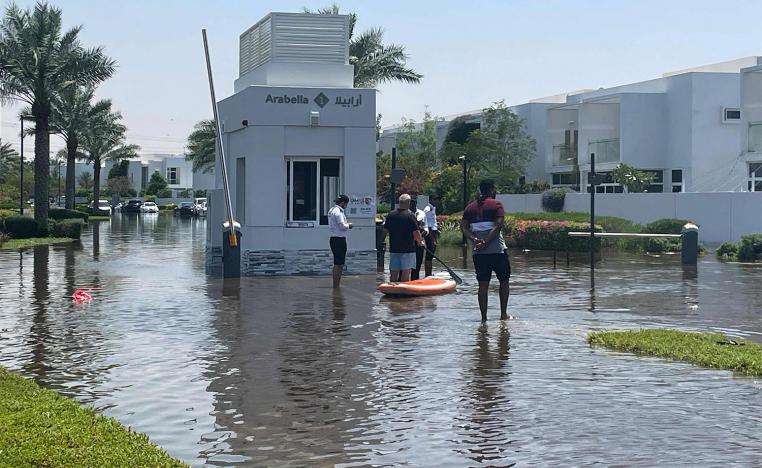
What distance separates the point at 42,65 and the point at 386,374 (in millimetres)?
36597

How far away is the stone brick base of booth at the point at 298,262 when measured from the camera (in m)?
23.3

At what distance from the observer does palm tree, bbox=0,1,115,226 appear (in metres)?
43.6

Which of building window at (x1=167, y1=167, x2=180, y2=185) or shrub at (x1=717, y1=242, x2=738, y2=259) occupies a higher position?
building window at (x1=167, y1=167, x2=180, y2=185)

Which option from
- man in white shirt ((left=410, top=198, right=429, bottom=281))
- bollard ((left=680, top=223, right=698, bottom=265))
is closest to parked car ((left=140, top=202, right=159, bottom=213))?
bollard ((left=680, top=223, right=698, bottom=265))

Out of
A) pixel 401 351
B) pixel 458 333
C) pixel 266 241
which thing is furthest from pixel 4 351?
pixel 266 241

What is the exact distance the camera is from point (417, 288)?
1817cm

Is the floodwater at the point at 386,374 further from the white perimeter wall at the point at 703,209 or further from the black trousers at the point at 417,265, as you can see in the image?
the white perimeter wall at the point at 703,209

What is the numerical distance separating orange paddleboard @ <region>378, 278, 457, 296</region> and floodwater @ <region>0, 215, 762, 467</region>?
27cm

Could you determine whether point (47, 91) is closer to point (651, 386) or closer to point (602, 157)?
point (602, 157)

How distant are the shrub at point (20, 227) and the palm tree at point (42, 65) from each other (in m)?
0.69

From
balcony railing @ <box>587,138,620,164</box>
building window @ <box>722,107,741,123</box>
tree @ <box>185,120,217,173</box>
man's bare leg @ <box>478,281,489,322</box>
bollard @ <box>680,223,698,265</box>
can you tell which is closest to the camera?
man's bare leg @ <box>478,281,489,322</box>

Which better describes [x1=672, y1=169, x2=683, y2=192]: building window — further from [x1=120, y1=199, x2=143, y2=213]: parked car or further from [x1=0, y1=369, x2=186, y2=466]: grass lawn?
[x1=120, y1=199, x2=143, y2=213]: parked car

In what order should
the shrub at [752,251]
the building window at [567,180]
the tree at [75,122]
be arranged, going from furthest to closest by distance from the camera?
the tree at [75,122] → the building window at [567,180] → the shrub at [752,251]

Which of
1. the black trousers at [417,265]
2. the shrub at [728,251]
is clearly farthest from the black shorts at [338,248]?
the shrub at [728,251]
